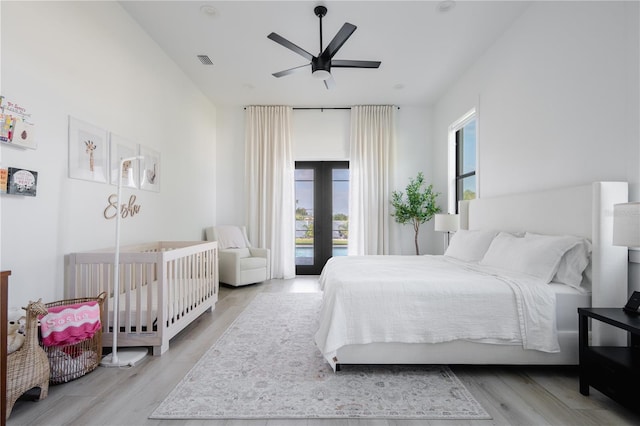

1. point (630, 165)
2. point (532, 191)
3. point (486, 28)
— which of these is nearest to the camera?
point (630, 165)

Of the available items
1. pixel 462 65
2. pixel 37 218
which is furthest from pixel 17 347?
pixel 462 65

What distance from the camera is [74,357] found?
6.36 ft

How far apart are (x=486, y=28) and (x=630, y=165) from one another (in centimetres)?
204

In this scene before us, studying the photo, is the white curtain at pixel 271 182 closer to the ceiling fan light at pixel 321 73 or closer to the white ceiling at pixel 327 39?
the white ceiling at pixel 327 39

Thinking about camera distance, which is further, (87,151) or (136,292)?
(87,151)

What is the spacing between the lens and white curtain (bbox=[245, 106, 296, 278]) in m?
5.23

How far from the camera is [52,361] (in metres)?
1.83

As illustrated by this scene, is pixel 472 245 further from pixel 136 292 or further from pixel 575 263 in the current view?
pixel 136 292

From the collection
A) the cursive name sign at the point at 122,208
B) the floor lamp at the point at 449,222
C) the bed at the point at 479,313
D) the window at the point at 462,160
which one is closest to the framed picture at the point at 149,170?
the cursive name sign at the point at 122,208

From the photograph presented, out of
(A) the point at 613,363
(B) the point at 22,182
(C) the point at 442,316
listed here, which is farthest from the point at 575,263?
(B) the point at 22,182

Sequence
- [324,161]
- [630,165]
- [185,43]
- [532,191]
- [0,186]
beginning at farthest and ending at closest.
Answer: [324,161] < [185,43] < [532,191] < [630,165] < [0,186]

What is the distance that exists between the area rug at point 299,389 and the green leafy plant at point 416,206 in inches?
117

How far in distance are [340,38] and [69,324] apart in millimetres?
2807

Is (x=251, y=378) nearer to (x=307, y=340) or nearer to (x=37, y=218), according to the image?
(x=307, y=340)
